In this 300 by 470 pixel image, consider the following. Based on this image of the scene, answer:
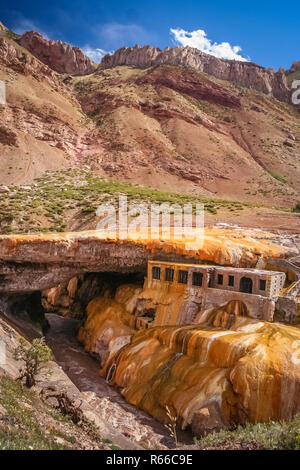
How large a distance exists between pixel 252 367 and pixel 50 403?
7.94m

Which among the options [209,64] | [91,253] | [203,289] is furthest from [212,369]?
[209,64]

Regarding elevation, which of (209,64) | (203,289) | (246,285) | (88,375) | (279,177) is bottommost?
(88,375)

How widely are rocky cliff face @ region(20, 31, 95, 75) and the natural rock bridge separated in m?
99.4

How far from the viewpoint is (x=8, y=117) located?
59500mm

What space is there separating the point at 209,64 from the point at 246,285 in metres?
109

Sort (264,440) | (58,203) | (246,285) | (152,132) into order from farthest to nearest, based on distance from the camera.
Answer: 1. (152,132)
2. (58,203)
3. (246,285)
4. (264,440)

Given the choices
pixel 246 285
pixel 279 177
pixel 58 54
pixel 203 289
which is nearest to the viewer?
pixel 246 285

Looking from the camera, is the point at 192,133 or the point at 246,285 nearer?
the point at 246,285

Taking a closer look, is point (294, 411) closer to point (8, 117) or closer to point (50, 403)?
point (50, 403)

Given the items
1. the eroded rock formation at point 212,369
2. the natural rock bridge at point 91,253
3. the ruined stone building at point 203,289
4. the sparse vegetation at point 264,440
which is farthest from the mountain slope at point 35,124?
the sparse vegetation at point 264,440

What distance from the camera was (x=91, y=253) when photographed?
2188 centimetres

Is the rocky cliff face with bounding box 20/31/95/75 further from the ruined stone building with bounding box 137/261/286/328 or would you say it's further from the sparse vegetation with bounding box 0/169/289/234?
the ruined stone building with bounding box 137/261/286/328

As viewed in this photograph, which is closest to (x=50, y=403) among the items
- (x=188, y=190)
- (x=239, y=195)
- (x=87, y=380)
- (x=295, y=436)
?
(x=87, y=380)

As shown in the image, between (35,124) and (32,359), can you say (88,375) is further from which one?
(35,124)
